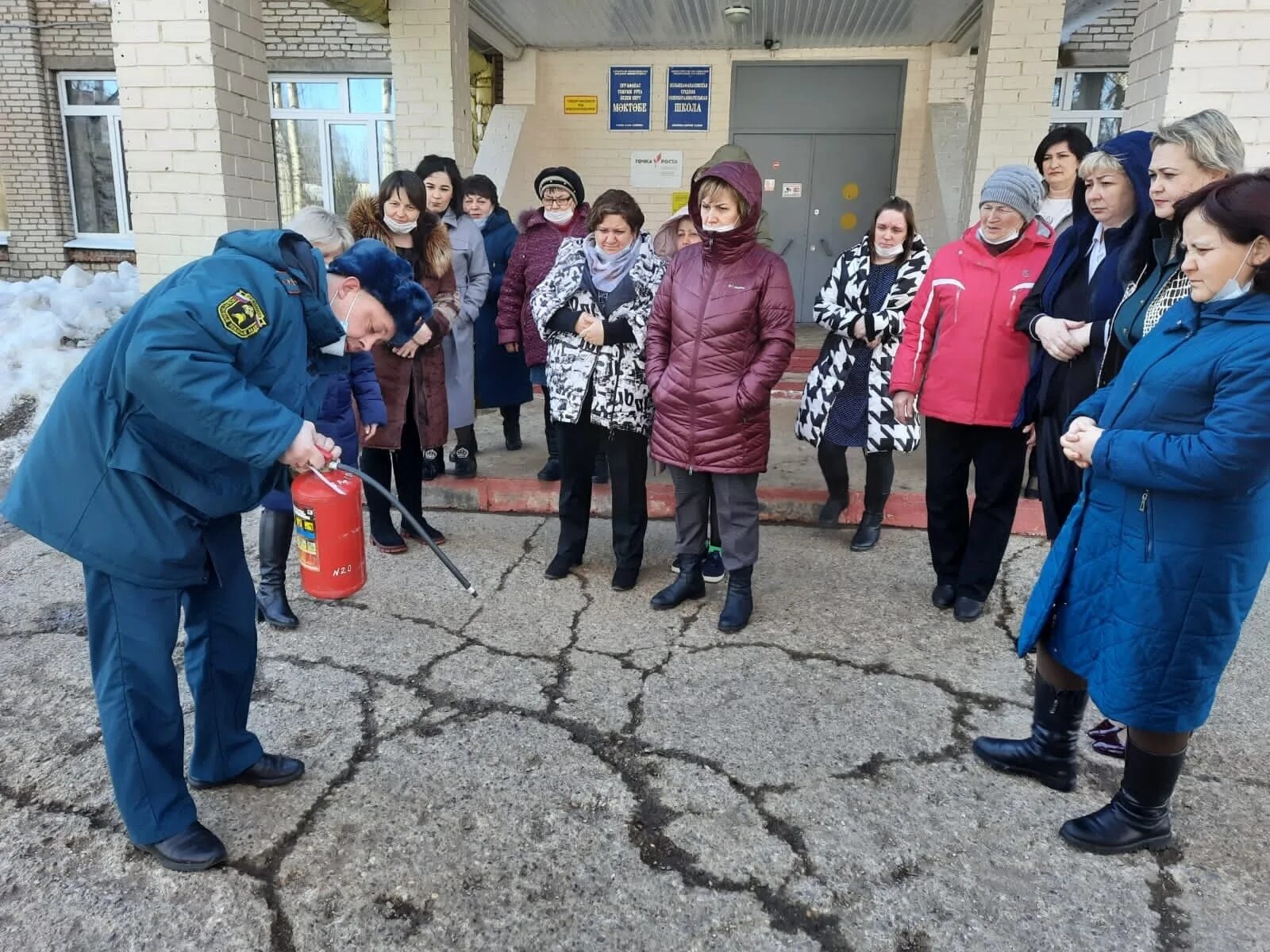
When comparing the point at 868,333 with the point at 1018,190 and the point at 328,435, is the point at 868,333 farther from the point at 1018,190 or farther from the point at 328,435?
the point at 328,435

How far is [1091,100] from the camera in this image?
30.6 ft

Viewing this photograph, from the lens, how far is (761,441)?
335 centimetres

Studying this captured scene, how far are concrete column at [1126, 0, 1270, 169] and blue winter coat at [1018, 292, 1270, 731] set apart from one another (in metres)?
2.43

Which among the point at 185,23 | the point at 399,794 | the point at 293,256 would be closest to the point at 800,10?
the point at 185,23

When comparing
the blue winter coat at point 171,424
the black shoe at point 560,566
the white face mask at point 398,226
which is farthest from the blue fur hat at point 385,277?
the black shoe at point 560,566

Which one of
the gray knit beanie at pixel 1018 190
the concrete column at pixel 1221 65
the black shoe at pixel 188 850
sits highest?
the concrete column at pixel 1221 65

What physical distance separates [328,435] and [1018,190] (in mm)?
2751

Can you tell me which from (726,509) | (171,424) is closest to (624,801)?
(726,509)

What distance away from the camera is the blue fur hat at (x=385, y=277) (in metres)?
2.38

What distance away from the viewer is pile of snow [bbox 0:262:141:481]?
19.9ft

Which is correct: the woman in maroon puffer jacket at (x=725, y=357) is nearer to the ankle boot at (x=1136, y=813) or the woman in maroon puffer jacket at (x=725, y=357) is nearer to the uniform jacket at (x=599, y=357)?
the uniform jacket at (x=599, y=357)

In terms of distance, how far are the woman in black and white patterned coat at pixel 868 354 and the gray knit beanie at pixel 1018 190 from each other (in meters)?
0.76

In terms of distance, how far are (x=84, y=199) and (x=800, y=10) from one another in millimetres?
9244

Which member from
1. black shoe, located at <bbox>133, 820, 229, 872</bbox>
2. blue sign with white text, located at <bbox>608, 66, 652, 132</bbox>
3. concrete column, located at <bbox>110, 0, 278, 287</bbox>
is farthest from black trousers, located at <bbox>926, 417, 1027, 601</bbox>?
blue sign with white text, located at <bbox>608, 66, 652, 132</bbox>
